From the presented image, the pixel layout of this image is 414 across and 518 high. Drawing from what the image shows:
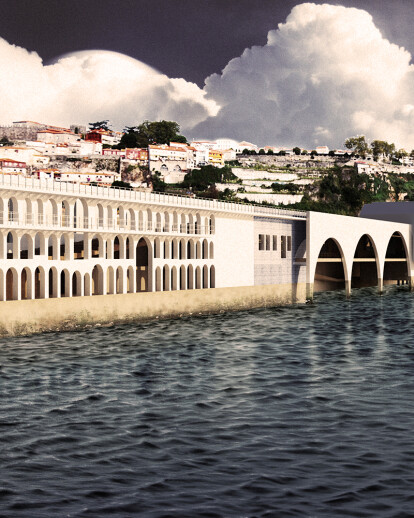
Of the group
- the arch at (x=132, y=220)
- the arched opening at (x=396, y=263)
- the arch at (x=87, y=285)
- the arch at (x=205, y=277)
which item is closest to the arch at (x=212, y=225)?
the arch at (x=205, y=277)

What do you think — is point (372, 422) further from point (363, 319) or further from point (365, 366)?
point (363, 319)

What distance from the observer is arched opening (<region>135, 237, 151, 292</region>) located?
62.3 m

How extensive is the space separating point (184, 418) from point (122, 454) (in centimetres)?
457

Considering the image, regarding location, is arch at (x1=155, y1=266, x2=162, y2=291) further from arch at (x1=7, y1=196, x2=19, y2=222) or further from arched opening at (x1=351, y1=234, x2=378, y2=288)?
arched opening at (x1=351, y1=234, x2=378, y2=288)

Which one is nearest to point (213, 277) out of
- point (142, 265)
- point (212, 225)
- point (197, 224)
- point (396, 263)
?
point (212, 225)

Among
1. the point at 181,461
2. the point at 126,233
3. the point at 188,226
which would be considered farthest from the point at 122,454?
the point at 188,226

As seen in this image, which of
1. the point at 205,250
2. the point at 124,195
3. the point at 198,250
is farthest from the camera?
the point at 198,250

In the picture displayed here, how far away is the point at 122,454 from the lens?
62.7 feet

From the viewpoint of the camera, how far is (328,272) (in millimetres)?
97812

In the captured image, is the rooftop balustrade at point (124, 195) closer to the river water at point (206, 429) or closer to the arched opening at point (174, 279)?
the arched opening at point (174, 279)

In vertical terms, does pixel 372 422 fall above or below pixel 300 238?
below

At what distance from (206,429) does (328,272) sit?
77.8 meters

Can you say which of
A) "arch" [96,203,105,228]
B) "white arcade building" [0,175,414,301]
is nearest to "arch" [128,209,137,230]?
"white arcade building" [0,175,414,301]

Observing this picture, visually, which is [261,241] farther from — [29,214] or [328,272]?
[29,214]
